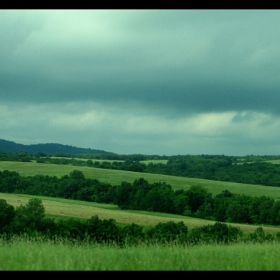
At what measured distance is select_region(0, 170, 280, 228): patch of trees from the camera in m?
65.2

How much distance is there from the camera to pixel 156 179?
90938 mm

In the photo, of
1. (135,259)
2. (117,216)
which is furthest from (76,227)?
(135,259)

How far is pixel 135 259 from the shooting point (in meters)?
6.58

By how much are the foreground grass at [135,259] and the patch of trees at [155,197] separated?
187ft

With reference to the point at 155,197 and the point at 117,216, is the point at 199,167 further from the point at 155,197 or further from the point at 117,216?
the point at 117,216

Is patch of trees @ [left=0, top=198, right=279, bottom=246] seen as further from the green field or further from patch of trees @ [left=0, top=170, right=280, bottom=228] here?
the green field

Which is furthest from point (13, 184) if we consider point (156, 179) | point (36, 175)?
point (156, 179)

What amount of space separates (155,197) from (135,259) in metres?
63.9

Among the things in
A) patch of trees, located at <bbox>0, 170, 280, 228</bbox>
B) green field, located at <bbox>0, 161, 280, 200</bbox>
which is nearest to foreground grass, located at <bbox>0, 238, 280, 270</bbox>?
patch of trees, located at <bbox>0, 170, 280, 228</bbox>

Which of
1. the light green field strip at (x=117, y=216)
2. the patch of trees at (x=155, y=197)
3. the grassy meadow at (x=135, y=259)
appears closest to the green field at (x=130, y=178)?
the patch of trees at (x=155, y=197)

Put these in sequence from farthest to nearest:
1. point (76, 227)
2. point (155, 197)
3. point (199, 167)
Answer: point (199, 167) < point (155, 197) < point (76, 227)

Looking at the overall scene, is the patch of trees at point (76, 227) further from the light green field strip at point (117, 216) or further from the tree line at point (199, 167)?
the tree line at point (199, 167)

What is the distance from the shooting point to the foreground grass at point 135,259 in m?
6.13

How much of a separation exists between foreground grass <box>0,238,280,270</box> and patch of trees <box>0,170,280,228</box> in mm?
57111
